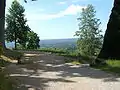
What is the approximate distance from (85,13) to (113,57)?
58.5 metres

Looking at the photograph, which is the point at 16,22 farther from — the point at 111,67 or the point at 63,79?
the point at 63,79

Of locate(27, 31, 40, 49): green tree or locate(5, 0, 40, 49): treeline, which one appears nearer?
locate(5, 0, 40, 49): treeline

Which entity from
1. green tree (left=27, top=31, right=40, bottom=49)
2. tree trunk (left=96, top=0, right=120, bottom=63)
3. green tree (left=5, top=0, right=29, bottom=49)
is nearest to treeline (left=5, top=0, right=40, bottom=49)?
green tree (left=5, top=0, right=29, bottom=49)

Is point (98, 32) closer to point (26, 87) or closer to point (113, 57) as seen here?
point (113, 57)

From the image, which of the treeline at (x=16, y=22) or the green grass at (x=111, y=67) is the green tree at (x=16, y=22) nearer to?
the treeline at (x=16, y=22)

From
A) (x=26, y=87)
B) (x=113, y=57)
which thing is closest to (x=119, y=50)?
(x=113, y=57)

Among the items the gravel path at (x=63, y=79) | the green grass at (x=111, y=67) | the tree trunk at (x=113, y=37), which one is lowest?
the gravel path at (x=63, y=79)

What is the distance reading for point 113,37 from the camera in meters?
18.6

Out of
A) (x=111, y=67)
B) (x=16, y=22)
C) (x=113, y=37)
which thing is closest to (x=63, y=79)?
(x=111, y=67)

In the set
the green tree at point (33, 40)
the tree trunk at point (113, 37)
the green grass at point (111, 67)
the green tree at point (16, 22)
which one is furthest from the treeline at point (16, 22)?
the green grass at point (111, 67)

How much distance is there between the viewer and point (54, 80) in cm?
1139

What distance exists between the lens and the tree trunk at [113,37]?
18.4 metres

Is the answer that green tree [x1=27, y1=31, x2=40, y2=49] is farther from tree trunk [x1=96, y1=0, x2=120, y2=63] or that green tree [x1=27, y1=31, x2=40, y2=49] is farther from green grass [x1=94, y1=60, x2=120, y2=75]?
green grass [x1=94, y1=60, x2=120, y2=75]

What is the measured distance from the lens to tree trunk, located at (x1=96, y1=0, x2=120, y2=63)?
60.3 ft
